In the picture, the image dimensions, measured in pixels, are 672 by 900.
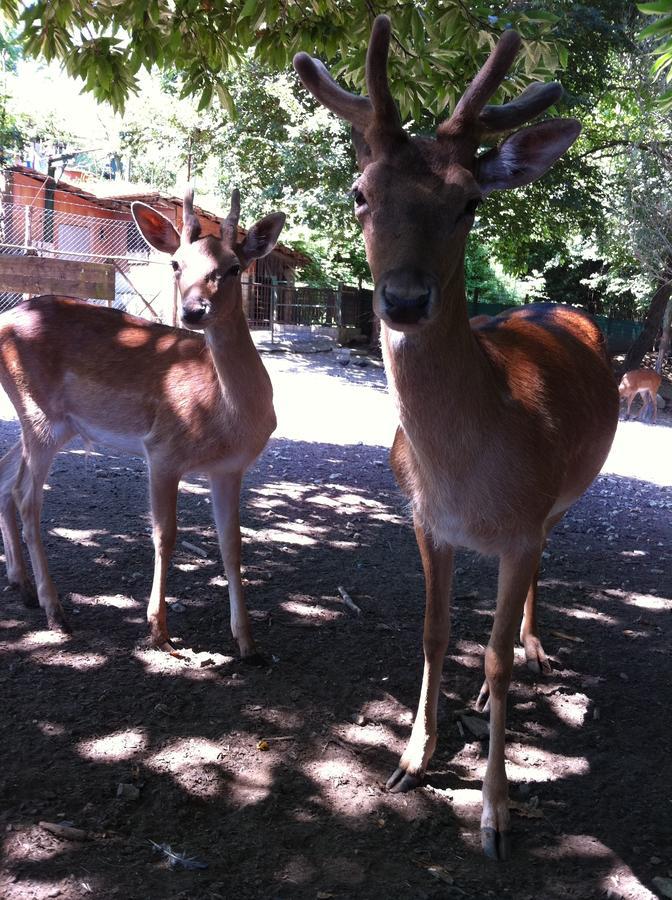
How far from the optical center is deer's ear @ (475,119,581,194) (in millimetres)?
2748

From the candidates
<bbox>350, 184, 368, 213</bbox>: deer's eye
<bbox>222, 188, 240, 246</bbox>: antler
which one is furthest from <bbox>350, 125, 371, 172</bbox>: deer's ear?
<bbox>222, 188, 240, 246</bbox>: antler

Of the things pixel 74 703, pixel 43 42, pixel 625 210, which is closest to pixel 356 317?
pixel 625 210

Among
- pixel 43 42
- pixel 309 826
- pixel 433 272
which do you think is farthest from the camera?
pixel 43 42

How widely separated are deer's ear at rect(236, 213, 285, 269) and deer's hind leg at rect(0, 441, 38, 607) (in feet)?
6.26

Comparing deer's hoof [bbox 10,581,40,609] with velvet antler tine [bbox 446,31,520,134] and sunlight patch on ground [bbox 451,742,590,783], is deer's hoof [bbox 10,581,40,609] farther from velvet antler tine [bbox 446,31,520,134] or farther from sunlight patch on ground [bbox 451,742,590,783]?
velvet antler tine [bbox 446,31,520,134]

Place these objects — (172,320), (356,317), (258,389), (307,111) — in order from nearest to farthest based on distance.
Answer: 1. (258,389)
2. (172,320)
3. (307,111)
4. (356,317)

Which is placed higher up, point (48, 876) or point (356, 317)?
point (356, 317)

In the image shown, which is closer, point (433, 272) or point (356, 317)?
point (433, 272)

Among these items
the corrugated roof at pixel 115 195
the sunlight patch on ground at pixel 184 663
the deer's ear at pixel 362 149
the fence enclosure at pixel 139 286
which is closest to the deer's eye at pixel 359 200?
the deer's ear at pixel 362 149

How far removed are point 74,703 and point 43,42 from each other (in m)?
3.90

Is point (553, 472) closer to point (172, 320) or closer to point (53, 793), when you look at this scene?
point (53, 793)

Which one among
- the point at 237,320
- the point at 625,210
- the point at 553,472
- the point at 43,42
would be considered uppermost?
the point at 625,210

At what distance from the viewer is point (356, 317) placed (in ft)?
93.6

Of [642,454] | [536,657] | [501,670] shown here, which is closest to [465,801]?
[501,670]
